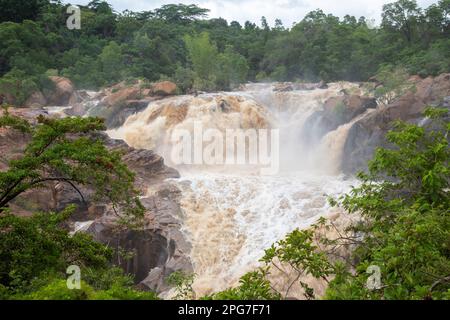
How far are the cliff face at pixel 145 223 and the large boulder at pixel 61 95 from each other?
12.2 meters

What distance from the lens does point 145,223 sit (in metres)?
12.4

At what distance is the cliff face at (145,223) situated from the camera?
1178 centimetres

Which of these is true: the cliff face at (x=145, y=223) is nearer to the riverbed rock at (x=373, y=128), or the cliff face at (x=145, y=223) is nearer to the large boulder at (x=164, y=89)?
the riverbed rock at (x=373, y=128)

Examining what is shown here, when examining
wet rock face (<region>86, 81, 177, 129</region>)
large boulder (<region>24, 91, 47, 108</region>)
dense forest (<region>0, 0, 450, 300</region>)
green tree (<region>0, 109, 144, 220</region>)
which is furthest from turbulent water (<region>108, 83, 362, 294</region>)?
large boulder (<region>24, 91, 47, 108</region>)

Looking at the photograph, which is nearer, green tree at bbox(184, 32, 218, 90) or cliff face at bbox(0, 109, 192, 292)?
cliff face at bbox(0, 109, 192, 292)

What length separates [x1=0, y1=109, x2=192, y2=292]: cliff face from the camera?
11.8 meters

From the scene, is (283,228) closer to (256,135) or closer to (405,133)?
(405,133)

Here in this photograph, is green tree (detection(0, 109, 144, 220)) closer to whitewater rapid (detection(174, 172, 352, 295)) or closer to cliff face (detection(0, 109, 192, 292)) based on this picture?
cliff face (detection(0, 109, 192, 292))

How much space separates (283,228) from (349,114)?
892cm

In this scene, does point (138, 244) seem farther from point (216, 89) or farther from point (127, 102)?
point (216, 89)

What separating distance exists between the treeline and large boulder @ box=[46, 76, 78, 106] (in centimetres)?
62

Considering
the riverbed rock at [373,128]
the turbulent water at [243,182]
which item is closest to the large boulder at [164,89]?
the turbulent water at [243,182]

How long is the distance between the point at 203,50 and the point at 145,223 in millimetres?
20440

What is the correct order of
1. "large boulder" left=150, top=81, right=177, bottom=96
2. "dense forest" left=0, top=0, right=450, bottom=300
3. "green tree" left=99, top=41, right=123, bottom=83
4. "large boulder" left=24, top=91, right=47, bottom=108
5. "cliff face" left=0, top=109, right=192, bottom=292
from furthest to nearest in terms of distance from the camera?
"green tree" left=99, top=41, right=123, bottom=83 < "large boulder" left=24, top=91, right=47, bottom=108 < "large boulder" left=150, top=81, right=177, bottom=96 < "cliff face" left=0, top=109, right=192, bottom=292 < "dense forest" left=0, top=0, right=450, bottom=300
